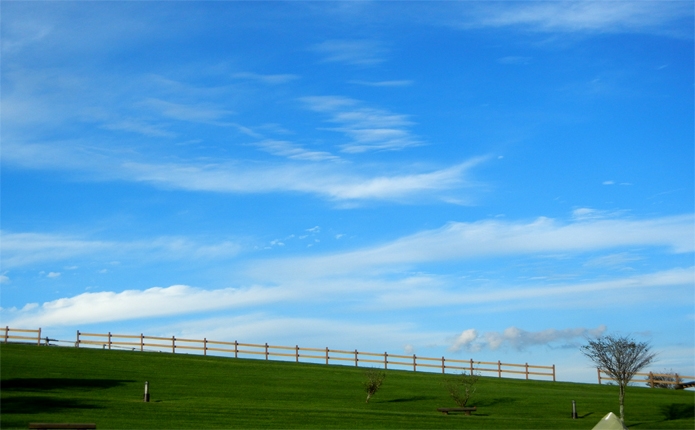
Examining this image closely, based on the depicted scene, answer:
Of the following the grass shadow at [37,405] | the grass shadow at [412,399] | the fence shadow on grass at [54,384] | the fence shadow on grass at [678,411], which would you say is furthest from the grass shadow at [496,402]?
the grass shadow at [37,405]

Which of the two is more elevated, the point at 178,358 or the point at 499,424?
the point at 178,358

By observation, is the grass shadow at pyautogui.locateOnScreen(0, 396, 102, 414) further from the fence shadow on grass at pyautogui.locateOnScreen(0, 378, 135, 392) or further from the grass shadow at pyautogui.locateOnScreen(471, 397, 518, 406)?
the grass shadow at pyautogui.locateOnScreen(471, 397, 518, 406)

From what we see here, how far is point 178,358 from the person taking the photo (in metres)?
48.6

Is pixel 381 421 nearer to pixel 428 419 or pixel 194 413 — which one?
pixel 428 419

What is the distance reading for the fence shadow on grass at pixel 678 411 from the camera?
130 ft

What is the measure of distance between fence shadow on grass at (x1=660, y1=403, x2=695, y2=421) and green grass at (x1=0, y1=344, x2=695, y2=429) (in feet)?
0.25

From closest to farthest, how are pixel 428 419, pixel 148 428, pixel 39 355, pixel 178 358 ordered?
pixel 148 428, pixel 428 419, pixel 39 355, pixel 178 358

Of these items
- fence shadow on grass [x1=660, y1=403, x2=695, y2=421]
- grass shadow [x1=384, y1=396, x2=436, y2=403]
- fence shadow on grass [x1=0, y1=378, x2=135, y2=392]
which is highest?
fence shadow on grass [x1=0, y1=378, x2=135, y2=392]

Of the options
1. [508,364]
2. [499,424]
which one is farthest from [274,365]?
[499,424]

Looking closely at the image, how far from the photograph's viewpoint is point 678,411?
4084 cm

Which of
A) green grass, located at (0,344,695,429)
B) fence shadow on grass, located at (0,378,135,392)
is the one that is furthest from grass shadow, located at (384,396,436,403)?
fence shadow on grass, located at (0,378,135,392)

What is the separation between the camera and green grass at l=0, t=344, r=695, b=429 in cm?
2588

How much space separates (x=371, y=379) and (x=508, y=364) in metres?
21.9

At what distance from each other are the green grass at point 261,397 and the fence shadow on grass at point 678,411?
8cm
